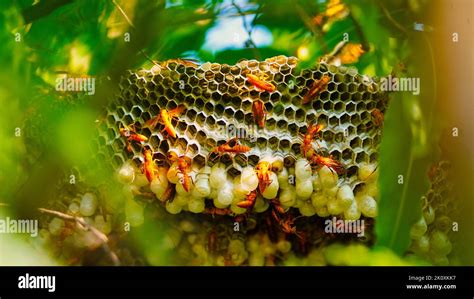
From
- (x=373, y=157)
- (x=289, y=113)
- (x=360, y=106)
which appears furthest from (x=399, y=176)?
(x=289, y=113)

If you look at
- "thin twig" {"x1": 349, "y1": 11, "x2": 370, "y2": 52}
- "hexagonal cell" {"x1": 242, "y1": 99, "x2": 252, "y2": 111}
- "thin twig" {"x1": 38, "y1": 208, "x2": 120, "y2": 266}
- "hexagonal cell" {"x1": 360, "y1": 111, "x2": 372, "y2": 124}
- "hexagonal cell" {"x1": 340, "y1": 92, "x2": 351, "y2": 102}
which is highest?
"thin twig" {"x1": 349, "y1": 11, "x2": 370, "y2": 52}

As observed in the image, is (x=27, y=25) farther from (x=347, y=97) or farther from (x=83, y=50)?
(x=347, y=97)

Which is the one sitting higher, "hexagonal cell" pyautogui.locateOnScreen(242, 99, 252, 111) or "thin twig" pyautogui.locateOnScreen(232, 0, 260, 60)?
"thin twig" pyautogui.locateOnScreen(232, 0, 260, 60)

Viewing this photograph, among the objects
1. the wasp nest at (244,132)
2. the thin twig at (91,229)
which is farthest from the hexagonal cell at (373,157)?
the thin twig at (91,229)

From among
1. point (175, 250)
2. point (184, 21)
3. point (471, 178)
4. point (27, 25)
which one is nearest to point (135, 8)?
point (184, 21)

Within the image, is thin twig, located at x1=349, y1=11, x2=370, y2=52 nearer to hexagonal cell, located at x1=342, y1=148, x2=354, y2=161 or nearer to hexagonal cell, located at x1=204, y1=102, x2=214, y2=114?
hexagonal cell, located at x1=342, y1=148, x2=354, y2=161

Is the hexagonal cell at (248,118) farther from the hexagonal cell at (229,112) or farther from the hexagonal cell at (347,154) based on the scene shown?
the hexagonal cell at (347,154)

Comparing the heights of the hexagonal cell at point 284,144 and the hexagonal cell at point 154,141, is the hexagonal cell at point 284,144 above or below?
below

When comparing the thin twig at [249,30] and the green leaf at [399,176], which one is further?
the thin twig at [249,30]

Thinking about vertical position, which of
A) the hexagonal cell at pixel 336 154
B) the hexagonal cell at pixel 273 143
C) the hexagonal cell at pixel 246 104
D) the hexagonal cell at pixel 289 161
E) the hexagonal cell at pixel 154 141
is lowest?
the hexagonal cell at pixel 289 161

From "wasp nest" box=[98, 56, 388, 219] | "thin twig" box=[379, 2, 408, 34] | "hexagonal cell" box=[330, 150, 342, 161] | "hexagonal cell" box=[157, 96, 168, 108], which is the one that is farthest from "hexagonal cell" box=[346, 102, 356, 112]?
"hexagonal cell" box=[157, 96, 168, 108]
